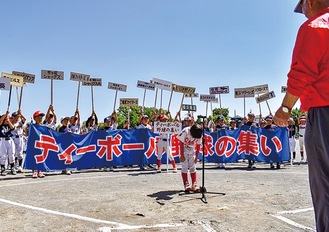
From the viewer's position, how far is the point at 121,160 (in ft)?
41.0

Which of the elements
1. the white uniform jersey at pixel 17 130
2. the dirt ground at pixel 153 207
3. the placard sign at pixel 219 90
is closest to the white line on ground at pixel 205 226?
the dirt ground at pixel 153 207

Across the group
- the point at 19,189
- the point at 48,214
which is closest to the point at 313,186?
the point at 48,214

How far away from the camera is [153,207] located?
5.89 metres

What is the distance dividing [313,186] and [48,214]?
4417 mm

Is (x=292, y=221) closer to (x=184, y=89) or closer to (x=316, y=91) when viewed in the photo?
(x=316, y=91)

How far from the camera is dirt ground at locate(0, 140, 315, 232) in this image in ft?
15.5

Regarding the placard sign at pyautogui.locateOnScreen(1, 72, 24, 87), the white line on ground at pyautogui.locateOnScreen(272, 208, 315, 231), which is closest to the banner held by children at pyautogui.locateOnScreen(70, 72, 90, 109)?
the placard sign at pyautogui.locateOnScreen(1, 72, 24, 87)

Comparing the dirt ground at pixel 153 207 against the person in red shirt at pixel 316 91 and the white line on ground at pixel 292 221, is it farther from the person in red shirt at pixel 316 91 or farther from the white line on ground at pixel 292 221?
the person in red shirt at pixel 316 91

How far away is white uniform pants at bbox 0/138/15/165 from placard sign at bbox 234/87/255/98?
1011cm

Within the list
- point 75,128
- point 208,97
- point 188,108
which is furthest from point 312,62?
point 208,97

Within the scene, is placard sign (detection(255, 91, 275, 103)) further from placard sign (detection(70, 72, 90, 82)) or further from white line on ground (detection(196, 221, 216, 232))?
white line on ground (detection(196, 221, 216, 232))

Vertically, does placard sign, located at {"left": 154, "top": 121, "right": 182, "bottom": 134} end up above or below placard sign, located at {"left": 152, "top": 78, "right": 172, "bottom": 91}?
below

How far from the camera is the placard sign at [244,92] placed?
15.7 meters

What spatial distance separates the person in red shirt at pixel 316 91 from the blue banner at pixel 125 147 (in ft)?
32.0
